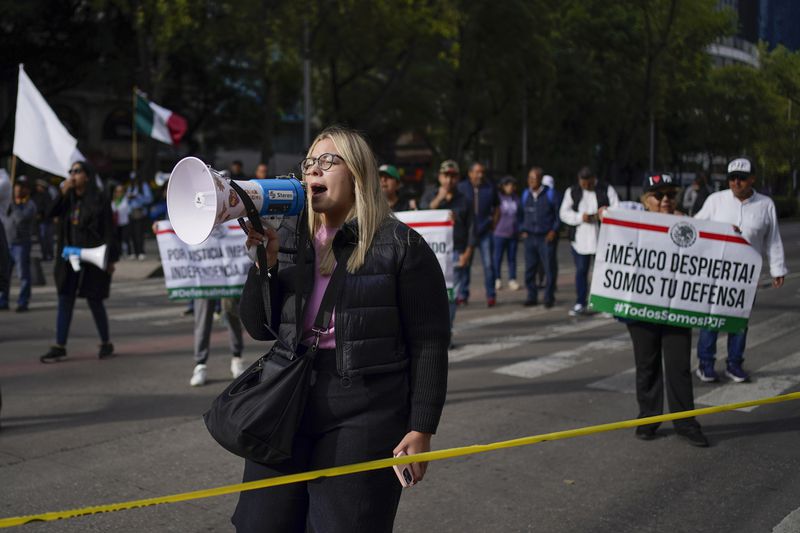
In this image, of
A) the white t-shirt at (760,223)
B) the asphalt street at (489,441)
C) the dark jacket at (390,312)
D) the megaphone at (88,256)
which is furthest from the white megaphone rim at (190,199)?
the megaphone at (88,256)

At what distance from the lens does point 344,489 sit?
9.32 feet

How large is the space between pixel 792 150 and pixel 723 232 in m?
1.87

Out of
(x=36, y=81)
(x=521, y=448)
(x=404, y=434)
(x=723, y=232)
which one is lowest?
(x=521, y=448)

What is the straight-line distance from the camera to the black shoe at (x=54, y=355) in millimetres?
9008

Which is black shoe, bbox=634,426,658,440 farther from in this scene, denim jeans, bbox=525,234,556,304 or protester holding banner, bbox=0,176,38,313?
protester holding banner, bbox=0,176,38,313

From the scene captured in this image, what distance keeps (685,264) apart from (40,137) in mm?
7297

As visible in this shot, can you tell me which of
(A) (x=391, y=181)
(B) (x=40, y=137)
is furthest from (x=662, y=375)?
(B) (x=40, y=137)

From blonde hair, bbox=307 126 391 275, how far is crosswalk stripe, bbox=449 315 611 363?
20.2 ft

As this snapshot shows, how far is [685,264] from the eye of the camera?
688cm

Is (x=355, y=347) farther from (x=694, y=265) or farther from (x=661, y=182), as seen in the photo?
(x=694, y=265)

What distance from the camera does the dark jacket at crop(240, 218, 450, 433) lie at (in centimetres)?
292

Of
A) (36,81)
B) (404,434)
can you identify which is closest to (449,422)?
(404,434)

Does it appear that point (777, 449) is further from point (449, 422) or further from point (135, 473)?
point (135, 473)

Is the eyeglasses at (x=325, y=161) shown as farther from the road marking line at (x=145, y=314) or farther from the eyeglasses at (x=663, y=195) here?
the road marking line at (x=145, y=314)
